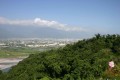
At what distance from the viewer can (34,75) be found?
32562 millimetres

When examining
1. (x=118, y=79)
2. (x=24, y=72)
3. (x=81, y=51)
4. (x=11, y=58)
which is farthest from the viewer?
(x=11, y=58)

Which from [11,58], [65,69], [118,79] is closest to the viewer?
[118,79]

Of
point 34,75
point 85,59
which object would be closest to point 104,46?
point 85,59

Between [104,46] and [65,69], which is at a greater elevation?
[104,46]

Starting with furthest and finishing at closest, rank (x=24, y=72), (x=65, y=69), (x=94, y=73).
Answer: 1. (x=24, y=72)
2. (x=65, y=69)
3. (x=94, y=73)

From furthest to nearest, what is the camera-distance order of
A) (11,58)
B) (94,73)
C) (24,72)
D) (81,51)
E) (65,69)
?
(11,58)
(81,51)
(24,72)
(65,69)
(94,73)

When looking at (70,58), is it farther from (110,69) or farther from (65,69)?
(110,69)

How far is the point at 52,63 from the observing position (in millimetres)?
33406

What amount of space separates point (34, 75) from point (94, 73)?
24.3 feet

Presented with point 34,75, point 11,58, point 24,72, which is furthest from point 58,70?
point 11,58

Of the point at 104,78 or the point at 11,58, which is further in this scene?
the point at 11,58

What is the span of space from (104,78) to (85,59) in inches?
196

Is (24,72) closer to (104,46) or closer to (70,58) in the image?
(70,58)

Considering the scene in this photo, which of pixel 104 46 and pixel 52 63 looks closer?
pixel 52 63
